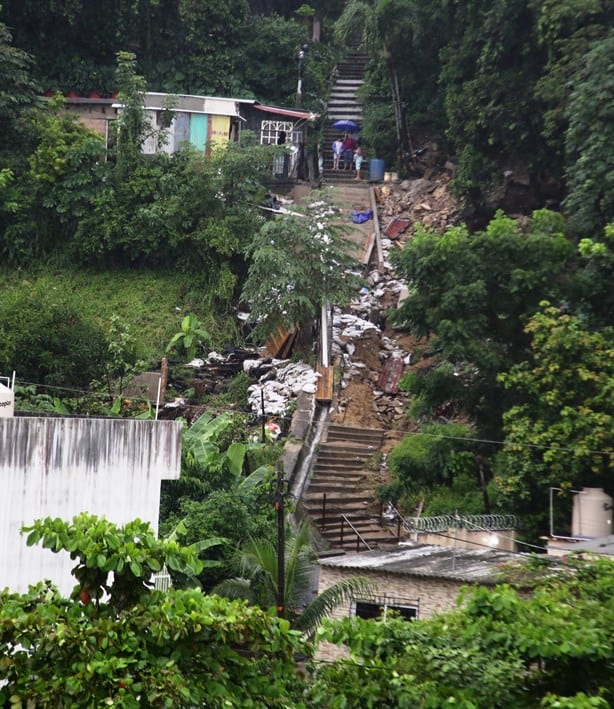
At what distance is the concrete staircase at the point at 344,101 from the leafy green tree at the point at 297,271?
9.15m

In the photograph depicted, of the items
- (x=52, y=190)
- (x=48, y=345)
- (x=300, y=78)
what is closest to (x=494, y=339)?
(x=48, y=345)

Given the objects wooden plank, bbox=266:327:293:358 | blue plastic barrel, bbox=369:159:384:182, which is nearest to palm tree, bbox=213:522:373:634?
wooden plank, bbox=266:327:293:358

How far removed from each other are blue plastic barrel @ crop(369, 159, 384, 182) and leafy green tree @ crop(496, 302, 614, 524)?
1482 cm

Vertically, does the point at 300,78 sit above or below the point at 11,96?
above

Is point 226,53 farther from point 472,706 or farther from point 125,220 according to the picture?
point 472,706

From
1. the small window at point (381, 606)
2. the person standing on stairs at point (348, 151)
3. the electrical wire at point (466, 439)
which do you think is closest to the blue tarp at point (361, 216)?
the person standing on stairs at point (348, 151)

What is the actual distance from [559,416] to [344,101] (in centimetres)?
2021

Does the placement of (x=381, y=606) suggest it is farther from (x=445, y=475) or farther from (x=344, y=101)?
(x=344, y=101)

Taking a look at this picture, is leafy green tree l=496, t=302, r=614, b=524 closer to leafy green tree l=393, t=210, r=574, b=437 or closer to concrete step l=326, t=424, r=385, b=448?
leafy green tree l=393, t=210, r=574, b=437

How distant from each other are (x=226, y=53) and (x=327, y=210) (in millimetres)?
11450

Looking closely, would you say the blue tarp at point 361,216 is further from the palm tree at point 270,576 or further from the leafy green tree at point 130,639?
the leafy green tree at point 130,639

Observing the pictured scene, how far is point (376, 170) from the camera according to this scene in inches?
1273

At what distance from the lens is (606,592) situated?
9250 mm

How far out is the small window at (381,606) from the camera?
12.9m
